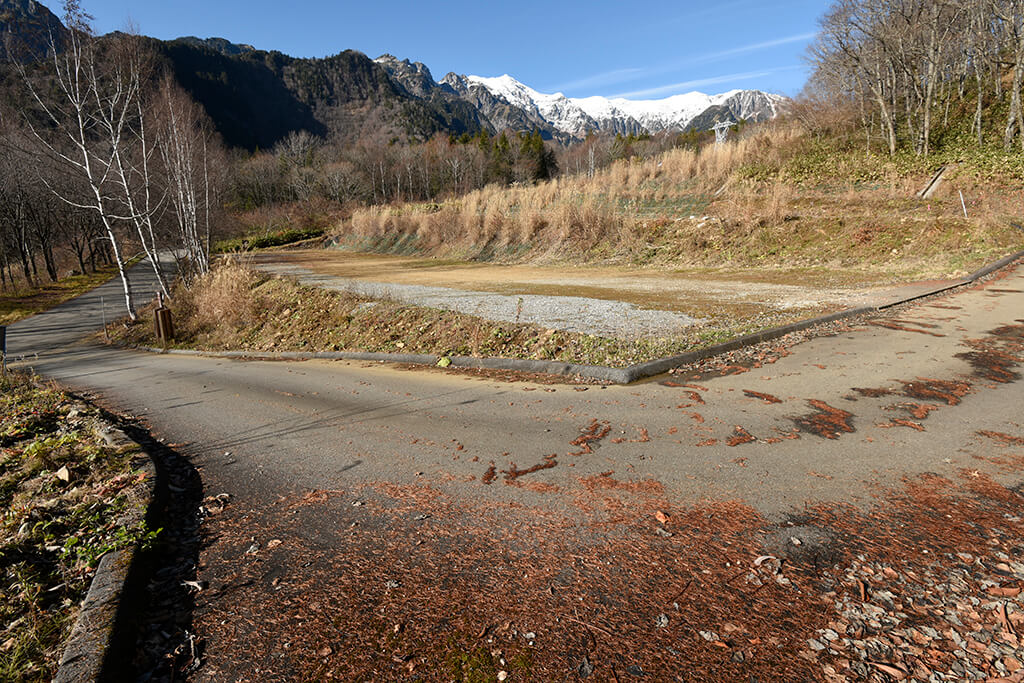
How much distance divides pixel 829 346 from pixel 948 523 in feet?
15.8

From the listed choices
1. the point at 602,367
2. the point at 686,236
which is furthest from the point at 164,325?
the point at 686,236

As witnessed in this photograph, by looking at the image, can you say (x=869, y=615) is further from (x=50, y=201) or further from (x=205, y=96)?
(x=205, y=96)

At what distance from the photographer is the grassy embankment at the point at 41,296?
22.8 meters

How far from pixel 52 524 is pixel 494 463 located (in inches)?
112

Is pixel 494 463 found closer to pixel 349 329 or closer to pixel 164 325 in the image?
pixel 349 329

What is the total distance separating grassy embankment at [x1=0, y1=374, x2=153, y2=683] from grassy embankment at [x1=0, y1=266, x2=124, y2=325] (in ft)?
78.1

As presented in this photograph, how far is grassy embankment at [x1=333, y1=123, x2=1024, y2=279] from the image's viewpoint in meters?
15.7

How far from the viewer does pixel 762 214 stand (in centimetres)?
1906

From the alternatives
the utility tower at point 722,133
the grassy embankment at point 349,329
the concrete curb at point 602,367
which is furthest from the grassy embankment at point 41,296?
the utility tower at point 722,133

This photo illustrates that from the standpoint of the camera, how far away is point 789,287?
41.3 feet

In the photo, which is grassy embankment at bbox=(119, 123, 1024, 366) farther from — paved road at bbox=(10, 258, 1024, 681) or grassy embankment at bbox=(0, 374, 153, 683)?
grassy embankment at bbox=(0, 374, 153, 683)

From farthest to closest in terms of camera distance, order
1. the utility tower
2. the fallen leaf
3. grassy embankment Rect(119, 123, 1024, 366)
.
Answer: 1. the utility tower
2. grassy embankment Rect(119, 123, 1024, 366)
3. the fallen leaf

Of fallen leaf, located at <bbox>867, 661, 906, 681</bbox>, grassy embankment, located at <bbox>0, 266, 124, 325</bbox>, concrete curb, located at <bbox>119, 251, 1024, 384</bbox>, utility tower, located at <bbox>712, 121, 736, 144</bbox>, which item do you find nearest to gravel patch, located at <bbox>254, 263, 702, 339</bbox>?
concrete curb, located at <bbox>119, 251, 1024, 384</bbox>

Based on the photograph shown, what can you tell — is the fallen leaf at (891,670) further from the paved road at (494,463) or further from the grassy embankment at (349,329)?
the grassy embankment at (349,329)
